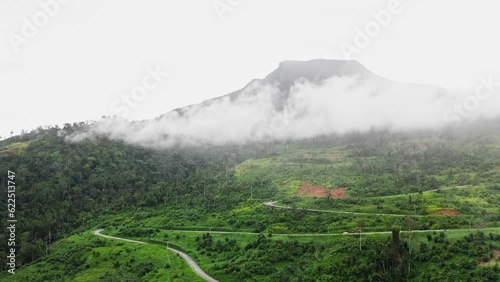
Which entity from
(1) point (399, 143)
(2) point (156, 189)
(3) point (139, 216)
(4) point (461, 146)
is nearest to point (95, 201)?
(2) point (156, 189)

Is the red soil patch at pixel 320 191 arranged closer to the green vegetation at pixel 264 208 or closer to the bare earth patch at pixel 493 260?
the green vegetation at pixel 264 208

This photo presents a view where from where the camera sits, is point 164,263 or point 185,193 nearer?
point 164,263

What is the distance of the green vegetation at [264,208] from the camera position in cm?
5938

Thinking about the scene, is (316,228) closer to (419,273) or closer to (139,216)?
(419,273)

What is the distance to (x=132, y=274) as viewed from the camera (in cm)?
7294

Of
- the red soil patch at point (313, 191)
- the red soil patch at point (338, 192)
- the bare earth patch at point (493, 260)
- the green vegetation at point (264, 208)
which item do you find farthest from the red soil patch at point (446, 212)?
the red soil patch at point (313, 191)

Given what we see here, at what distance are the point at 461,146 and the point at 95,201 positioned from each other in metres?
143

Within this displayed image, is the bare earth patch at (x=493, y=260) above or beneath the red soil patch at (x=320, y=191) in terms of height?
beneath

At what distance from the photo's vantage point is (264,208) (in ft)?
322

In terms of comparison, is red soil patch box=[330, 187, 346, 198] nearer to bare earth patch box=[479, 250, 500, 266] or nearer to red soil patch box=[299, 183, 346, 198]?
red soil patch box=[299, 183, 346, 198]

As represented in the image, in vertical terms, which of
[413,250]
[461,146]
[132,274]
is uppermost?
[461,146]

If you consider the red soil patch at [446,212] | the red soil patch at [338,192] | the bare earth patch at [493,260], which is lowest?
the bare earth patch at [493,260]

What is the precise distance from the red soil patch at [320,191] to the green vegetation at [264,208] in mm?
596

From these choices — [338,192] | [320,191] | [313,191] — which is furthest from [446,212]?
[313,191]
